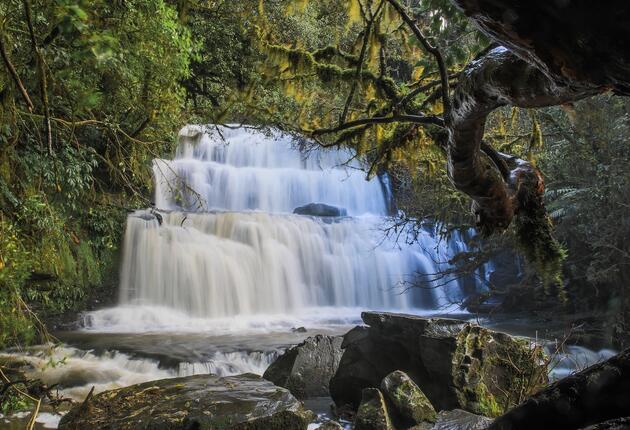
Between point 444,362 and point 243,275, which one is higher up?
point 243,275

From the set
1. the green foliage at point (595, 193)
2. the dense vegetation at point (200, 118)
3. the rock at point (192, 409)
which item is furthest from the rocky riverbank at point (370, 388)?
the green foliage at point (595, 193)

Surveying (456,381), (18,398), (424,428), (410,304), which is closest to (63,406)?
(18,398)

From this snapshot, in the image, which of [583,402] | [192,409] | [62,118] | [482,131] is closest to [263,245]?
[62,118]

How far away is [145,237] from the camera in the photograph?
14328 mm

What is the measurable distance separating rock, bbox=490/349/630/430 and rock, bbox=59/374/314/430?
4169 mm

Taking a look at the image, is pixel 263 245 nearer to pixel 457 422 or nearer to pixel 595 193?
pixel 595 193

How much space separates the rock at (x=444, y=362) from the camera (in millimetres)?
6648

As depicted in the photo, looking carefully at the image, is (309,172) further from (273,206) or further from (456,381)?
(456,381)

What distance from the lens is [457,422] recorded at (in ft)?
18.2

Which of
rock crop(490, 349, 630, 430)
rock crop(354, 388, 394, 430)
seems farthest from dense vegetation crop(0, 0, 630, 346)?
rock crop(354, 388, 394, 430)

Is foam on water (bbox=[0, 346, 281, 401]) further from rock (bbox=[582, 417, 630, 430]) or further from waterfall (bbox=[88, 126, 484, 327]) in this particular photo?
rock (bbox=[582, 417, 630, 430])

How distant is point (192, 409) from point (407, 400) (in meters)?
2.58

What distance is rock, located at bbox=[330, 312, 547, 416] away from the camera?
6648mm

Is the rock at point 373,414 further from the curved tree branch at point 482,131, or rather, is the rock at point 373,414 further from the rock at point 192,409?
the curved tree branch at point 482,131
